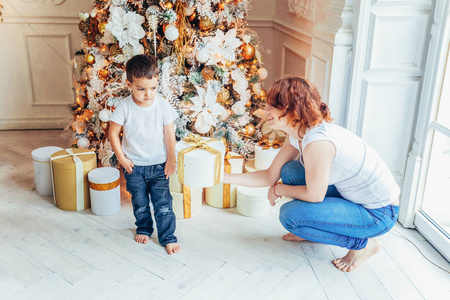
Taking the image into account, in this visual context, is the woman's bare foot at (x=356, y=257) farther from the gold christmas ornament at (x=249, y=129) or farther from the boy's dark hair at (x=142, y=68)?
the boy's dark hair at (x=142, y=68)

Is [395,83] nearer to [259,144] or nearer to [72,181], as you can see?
[259,144]

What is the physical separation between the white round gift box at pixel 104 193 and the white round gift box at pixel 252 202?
69 centimetres

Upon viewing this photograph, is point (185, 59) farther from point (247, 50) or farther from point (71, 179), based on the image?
point (71, 179)

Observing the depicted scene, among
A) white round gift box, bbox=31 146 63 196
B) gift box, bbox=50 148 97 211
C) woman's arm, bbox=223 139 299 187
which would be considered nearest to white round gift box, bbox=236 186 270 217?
woman's arm, bbox=223 139 299 187

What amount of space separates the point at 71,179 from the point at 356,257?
5.05 ft

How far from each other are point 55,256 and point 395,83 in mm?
1875

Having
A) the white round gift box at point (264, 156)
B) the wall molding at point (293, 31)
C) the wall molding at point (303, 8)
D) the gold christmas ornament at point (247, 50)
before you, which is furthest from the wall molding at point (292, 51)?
the white round gift box at point (264, 156)

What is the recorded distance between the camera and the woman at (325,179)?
67.7 inches

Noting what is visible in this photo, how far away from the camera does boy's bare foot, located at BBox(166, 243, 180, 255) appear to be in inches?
82.1

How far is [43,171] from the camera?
2.61 meters

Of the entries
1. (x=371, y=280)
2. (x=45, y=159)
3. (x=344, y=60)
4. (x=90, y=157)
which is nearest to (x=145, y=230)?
(x=90, y=157)

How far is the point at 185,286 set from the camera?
6.09ft

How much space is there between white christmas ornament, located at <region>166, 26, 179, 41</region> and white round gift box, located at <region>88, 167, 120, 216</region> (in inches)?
31.5

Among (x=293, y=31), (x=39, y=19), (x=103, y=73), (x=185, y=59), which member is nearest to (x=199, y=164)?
(x=185, y=59)
